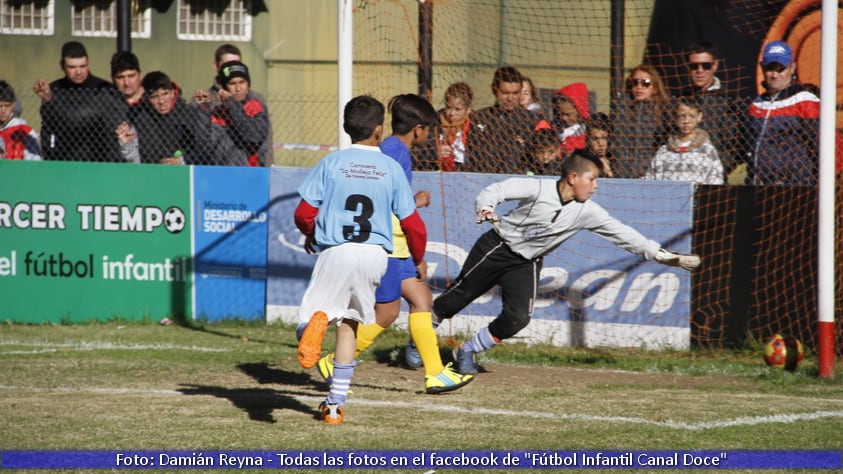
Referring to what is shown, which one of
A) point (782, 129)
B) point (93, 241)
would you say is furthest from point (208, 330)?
point (782, 129)

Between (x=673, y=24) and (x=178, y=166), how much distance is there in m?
7.45

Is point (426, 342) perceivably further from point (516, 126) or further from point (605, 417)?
point (516, 126)

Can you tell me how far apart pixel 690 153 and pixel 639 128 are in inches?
19.4

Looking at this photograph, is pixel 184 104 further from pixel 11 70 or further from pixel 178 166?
pixel 11 70

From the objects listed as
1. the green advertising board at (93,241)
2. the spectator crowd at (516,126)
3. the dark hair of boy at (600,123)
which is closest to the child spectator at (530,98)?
the spectator crowd at (516,126)

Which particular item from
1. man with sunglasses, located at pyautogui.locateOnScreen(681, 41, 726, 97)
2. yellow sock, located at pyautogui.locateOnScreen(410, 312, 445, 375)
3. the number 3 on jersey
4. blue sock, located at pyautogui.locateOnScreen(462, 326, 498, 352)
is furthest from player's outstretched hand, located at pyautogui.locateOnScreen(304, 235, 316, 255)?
man with sunglasses, located at pyautogui.locateOnScreen(681, 41, 726, 97)

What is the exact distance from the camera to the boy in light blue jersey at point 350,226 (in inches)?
262

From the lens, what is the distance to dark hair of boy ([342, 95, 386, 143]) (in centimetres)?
680

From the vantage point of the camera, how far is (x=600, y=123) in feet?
34.1

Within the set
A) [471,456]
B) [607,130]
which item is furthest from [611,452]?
[607,130]

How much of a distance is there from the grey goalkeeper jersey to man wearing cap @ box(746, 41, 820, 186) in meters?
2.08

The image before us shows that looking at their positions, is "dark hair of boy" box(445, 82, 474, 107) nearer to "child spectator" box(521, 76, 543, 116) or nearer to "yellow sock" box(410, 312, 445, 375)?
"child spectator" box(521, 76, 543, 116)

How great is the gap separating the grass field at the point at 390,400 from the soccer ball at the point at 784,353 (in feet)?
0.37

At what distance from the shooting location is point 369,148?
6.80m
